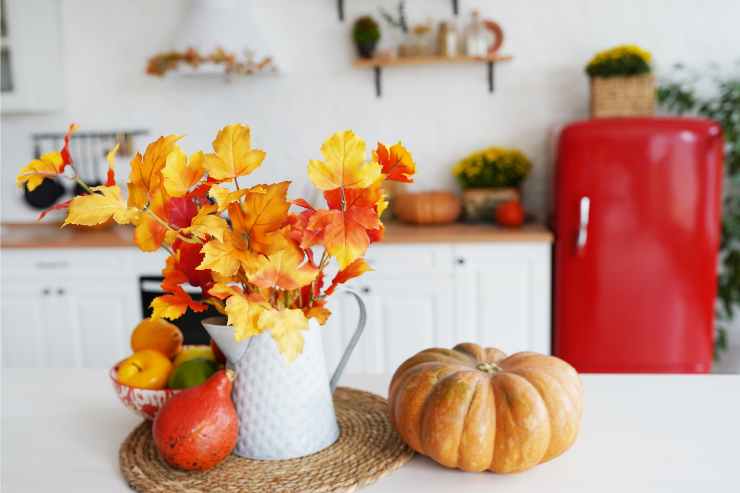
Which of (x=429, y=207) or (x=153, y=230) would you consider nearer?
(x=153, y=230)

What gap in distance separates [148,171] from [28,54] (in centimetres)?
289

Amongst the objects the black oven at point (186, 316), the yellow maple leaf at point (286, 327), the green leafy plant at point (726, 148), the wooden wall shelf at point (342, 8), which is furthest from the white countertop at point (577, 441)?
the wooden wall shelf at point (342, 8)

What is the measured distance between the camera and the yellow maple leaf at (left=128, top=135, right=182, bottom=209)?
0.90 m

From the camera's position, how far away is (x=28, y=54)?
3.38m

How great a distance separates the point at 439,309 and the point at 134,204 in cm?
217

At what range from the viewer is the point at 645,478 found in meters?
0.94

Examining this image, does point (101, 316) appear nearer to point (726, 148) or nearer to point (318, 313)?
point (318, 313)

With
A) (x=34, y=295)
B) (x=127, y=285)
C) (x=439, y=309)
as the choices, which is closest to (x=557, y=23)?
(x=439, y=309)

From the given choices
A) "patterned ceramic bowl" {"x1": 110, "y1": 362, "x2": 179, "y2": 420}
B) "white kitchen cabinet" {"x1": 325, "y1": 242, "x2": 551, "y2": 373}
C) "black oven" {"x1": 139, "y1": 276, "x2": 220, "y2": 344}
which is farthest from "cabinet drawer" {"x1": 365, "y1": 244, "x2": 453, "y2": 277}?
"patterned ceramic bowl" {"x1": 110, "y1": 362, "x2": 179, "y2": 420}

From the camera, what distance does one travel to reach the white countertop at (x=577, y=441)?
95 centimetres

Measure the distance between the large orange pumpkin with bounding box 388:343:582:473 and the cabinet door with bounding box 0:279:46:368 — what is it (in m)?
2.65

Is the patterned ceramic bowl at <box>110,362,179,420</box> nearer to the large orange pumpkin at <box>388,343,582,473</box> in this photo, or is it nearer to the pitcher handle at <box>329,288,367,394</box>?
the pitcher handle at <box>329,288,367,394</box>

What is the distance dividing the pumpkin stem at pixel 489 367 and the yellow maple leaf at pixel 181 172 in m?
0.45

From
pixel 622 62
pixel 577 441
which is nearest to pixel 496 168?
pixel 622 62
